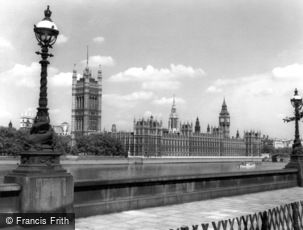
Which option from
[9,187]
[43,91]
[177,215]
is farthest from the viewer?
Answer: [177,215]

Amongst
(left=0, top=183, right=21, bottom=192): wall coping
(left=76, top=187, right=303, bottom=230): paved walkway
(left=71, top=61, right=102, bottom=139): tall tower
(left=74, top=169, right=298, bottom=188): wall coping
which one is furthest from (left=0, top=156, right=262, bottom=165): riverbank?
(left=0, top=183, right=21, bottom=192): wall coping

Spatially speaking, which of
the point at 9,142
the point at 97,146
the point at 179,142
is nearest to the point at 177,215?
the point at 9,142

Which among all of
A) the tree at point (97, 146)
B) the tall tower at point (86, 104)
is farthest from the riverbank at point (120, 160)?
the tall tower at point (86, 104)

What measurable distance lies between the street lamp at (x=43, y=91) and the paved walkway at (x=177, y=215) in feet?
6.76

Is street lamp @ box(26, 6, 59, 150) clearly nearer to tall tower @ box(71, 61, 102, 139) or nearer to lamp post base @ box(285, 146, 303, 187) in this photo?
lamp post base @ box(285, 146, 303, 187)

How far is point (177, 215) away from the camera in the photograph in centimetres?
1163

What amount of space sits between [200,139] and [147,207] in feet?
529

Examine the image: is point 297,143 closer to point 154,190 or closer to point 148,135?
point 154,190

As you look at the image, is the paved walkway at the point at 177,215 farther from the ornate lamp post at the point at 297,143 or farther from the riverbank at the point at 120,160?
the riverbank at the point at 120,160

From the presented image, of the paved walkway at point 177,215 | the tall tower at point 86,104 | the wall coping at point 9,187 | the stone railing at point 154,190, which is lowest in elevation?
the paved walkway at point 177,215

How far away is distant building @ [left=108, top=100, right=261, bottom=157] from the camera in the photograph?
149 meters

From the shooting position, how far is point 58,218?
9.48 m

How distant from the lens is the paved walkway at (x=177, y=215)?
9.97m

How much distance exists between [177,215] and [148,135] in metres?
137
